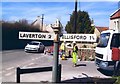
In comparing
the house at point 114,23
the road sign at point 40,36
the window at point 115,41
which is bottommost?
the window at point 115,41

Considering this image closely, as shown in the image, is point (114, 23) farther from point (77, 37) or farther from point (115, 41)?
point (115, 41)

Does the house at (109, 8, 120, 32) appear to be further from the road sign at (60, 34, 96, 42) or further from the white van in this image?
the white van

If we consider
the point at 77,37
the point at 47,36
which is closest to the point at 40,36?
the point at 47,36

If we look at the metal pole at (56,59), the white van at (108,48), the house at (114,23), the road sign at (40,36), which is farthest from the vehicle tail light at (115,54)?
the house at (114,23)

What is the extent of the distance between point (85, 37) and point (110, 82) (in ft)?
14.5

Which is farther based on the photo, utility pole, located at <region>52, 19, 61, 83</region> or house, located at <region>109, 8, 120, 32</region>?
house, located at <region>109, 8, 120, 32</region>

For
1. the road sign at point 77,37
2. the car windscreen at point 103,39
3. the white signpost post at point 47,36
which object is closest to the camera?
the white signpost post at point 47,36

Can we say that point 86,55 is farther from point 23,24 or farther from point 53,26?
point 53,26

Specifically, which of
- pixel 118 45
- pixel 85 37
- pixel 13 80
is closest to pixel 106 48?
pixel 118 45

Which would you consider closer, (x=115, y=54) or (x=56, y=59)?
(x=56, y=59)

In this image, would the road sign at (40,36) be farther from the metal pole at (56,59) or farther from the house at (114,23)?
the house at (114,23)

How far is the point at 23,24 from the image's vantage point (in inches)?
971

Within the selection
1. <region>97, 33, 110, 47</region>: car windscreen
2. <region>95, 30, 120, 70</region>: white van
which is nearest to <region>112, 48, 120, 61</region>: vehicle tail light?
<region>95, 30, 120, 70</region>: white van

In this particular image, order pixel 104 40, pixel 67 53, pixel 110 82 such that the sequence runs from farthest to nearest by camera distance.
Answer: pixel 67 53, pixel 104 40, pixel 110 82
